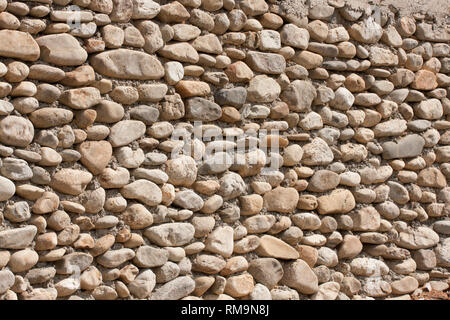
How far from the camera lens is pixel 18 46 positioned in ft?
10.6

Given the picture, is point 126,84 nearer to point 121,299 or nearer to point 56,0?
point 56,0

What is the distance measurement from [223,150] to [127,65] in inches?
27.8

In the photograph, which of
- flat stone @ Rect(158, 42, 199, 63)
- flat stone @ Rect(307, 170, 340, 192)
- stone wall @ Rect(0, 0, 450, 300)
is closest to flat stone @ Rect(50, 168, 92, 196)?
stone wall @ Rect(0, 0, 450, 300)

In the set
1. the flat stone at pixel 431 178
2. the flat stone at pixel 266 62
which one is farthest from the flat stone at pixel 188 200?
the flat stone at pixel 431 178

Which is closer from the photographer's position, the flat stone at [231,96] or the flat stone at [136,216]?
the flat stone at [136,216]

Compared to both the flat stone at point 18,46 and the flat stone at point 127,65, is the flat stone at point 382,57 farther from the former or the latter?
the flat stone at point 18,46

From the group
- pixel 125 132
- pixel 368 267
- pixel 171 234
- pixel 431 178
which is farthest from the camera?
pixel 431 178

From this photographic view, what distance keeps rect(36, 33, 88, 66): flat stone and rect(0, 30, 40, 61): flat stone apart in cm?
5

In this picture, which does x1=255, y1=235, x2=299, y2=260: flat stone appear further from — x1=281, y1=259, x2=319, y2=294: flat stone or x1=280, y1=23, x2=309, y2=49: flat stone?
x1=280, y1=23, x2=309, y2=49: flat stone

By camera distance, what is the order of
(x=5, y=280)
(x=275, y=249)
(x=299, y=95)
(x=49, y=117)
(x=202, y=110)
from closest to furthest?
(x=5, y=280) → (x=49, y=117) → (x=202, y=110) → (x=275, y=249) → (x=299, y=95)

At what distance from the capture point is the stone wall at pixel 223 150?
11.0 feet

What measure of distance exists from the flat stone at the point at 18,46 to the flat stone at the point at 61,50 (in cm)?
5

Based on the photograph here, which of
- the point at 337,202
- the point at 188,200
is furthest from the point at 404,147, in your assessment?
the point at 188,200

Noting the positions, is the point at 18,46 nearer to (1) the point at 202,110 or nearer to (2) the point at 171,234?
(1) the point at 202,110
